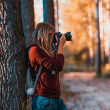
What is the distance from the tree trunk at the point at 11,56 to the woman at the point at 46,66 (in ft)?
0.82

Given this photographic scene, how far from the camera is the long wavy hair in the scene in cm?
279

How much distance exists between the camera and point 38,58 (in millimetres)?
2709

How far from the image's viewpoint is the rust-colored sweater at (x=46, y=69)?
2.69 metres

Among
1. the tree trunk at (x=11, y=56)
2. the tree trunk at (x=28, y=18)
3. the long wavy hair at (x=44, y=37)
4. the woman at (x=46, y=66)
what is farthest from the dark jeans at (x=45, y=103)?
the tree trunk at (x=28, y=18)

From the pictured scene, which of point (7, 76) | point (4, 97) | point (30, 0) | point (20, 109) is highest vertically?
point (30, 0)

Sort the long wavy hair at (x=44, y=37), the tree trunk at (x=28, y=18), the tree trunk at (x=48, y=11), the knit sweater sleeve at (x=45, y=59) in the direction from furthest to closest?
the tree trunk at (x=48, y=11) → the tree trunk at (x=28, y=18) → the long wavy hair at (x=44, y=37) → the knit sweater sleeve at (x=45, y=59)

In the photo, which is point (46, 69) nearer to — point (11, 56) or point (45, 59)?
point (45, 59)

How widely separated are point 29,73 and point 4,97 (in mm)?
462

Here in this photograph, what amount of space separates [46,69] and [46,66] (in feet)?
0.39

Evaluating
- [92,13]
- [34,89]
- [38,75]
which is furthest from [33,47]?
[92,13]

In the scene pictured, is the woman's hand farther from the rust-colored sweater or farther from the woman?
the rust-colored sweater

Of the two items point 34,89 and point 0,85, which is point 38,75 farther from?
point 0,85

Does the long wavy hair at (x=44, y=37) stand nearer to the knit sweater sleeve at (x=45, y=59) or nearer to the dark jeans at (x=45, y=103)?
the knit sweater sleeve at (x=45, y=59)

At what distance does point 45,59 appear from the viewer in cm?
269
